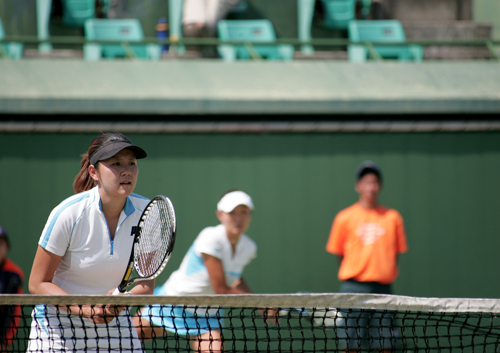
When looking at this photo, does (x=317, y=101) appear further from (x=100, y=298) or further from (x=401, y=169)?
(x=100, y=298)

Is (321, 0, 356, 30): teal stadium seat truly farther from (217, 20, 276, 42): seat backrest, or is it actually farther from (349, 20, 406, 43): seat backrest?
(217, 20, 276, 42): seat backrest

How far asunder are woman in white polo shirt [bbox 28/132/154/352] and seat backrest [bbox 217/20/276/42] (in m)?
4.84

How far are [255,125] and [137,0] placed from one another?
12.0 feet

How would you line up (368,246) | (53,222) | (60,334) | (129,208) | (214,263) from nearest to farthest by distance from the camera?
(53,222) < (60,334) < (129,208) < (214,263) < (368,246)

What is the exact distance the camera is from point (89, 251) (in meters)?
2.44

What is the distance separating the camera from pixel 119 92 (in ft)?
17.0

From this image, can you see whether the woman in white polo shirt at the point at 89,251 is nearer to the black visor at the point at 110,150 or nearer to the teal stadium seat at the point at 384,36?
the black visor at the point at 110,150

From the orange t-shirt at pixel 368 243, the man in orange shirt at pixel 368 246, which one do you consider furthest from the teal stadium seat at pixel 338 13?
the orange t-shirt at pixel 368 243

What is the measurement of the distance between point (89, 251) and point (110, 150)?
0.45m

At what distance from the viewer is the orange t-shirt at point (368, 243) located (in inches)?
174

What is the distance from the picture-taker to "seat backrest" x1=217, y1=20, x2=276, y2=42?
7.08m

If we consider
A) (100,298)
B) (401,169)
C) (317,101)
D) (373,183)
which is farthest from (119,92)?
(100,298)

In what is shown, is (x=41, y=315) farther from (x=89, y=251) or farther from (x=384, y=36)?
(x=384, y=36)

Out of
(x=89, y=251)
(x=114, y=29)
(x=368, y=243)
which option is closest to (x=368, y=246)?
(x=368, y=243)
